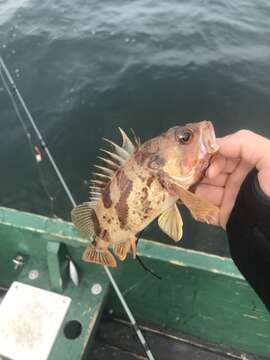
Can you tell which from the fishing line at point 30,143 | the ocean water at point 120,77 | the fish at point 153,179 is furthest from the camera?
the ocean water at point 120,77

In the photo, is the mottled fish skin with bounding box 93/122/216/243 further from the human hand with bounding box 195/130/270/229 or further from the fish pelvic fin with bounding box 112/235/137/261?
the human hand with bounding box 195/130/270/229

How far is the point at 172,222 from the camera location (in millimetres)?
2643

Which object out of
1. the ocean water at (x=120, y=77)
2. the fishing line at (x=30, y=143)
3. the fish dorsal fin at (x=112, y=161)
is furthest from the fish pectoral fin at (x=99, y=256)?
the fishing line at (x=30, y=143)

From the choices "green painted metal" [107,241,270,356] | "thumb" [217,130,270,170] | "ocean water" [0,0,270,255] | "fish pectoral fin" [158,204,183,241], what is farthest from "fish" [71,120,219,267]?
"ocean water" [0,0,270,255]

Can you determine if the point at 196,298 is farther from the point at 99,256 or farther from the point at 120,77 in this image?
the point at 120,77

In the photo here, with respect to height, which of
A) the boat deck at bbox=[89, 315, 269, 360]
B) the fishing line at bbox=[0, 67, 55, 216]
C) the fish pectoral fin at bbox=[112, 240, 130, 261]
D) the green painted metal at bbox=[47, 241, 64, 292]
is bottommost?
the boat deck at bbox=[89, 315, 269, 360]

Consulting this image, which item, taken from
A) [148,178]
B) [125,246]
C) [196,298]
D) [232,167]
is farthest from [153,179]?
[196,298]

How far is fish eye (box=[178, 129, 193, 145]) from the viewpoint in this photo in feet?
8.42

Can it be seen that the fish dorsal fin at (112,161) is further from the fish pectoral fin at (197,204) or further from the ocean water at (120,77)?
the ocean water at (120,77)

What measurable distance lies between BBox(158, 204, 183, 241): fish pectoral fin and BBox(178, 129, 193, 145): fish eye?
436 millimetres

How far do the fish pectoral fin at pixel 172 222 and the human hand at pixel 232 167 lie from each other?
13.2 inches

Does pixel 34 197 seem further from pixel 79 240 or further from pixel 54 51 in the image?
pixel 54 51

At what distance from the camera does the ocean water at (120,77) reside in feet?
25.9

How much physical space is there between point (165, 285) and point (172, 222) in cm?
159
